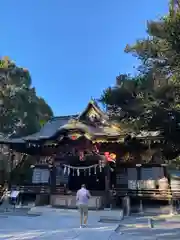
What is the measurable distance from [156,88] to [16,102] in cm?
1624

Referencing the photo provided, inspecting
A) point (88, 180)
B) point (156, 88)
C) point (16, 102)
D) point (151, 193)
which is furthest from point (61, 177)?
point (156, 88)

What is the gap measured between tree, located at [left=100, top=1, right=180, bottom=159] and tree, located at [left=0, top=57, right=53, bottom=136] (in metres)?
13.8

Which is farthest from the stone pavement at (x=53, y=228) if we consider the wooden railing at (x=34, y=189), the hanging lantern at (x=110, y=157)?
the hanging lantern at (x=110, y=157)

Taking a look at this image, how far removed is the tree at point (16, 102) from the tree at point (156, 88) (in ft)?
45.3

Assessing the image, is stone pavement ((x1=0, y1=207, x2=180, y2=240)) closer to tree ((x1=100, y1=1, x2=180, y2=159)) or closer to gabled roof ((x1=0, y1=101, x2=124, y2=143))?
tree ((x1=100, y1=1, x2=180, y2=159))

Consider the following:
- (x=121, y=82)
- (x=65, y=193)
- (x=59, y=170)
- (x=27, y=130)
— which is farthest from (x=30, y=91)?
(x=121, y=82)

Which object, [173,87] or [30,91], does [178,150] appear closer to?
[173,87]

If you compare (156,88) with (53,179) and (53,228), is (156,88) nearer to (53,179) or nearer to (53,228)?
(53,228)

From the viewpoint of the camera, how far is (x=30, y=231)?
912cm

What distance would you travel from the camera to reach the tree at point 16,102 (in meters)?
22.6

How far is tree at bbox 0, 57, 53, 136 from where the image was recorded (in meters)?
22.6

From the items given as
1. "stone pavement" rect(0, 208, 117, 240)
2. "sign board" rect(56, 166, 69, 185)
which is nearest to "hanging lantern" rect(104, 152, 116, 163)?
"stone pavement" rect(0, 208, 117, 240)

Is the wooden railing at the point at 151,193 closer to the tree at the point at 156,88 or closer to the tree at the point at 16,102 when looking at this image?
the tree at the point at 156,88

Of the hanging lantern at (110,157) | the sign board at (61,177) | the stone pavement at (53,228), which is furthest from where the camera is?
the sign board at (61,177)
